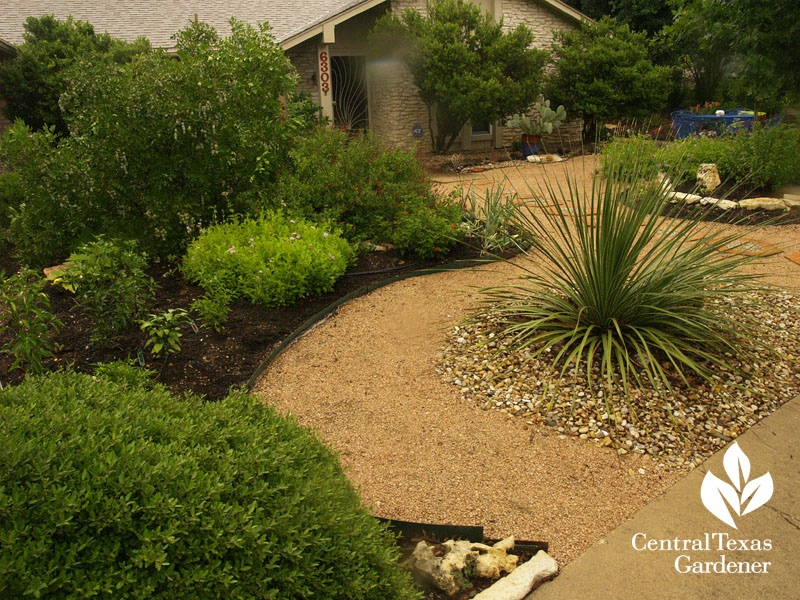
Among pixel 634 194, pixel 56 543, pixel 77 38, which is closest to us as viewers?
pixel 56 543

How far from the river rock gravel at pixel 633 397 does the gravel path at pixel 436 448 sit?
93 mm

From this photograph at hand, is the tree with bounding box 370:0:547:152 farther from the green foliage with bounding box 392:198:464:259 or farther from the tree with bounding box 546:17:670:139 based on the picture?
the green foliage with bounding box 392:198:464:259

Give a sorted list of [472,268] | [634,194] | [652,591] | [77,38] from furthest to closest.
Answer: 1. [77,38]
2. [472,268]
3. [634,194]
4. [652,591]

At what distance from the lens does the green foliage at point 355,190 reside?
5.88 meters

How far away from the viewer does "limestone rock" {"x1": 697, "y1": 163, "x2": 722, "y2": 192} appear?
7919mm

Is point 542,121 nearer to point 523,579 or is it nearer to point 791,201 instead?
point 791,201

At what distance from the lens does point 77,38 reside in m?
10.4

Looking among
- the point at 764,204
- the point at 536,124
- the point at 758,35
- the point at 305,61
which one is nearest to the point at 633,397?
the point at 764,204

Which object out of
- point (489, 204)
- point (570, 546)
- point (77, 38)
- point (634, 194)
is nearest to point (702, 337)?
point (634, 194)

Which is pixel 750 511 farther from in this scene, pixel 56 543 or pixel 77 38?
pixel 77 38

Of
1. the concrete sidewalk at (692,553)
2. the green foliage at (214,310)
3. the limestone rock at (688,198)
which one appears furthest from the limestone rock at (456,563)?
Result: the limestone rock at (688,198)

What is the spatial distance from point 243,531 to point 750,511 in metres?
2.17

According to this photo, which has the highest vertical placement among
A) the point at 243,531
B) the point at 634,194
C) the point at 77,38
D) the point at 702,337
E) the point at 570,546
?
the point at 77,38

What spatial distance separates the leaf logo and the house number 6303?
35.1ft
